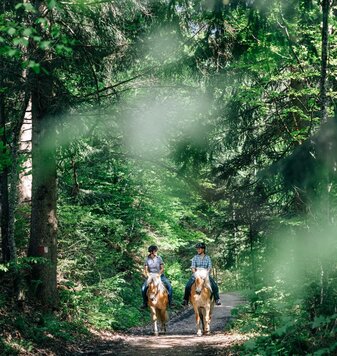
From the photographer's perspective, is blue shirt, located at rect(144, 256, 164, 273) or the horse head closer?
the horse head

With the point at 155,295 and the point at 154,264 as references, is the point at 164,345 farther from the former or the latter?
the point at 154,264

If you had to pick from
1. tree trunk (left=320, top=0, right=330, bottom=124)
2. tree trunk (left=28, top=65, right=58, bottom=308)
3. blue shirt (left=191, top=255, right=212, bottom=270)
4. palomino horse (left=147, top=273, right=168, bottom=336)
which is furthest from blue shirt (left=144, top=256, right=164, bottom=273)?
tree trunk (left=320, top=0, right=330, bottom=124)

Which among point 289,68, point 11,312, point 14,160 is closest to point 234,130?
point 289,68

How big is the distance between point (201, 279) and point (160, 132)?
3.98 m

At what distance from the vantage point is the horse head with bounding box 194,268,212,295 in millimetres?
13078

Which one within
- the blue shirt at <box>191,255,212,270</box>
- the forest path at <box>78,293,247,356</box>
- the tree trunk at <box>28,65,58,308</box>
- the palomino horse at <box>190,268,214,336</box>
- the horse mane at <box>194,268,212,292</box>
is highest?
the tree trunk at <box>28,65,58,308</box>

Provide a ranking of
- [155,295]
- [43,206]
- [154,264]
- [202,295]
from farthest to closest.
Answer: [155,295]
[154,264]
[202,295]
[43,206]

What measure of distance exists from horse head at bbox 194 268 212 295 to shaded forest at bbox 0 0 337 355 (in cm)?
129

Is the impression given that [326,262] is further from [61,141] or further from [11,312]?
[61,141]

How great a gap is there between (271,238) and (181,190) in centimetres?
671

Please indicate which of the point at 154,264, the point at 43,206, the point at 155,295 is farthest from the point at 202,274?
the point at 43,206

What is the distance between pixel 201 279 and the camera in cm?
1312

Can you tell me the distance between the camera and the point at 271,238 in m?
13.8

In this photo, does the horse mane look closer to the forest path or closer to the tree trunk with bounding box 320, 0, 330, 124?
the forest path
